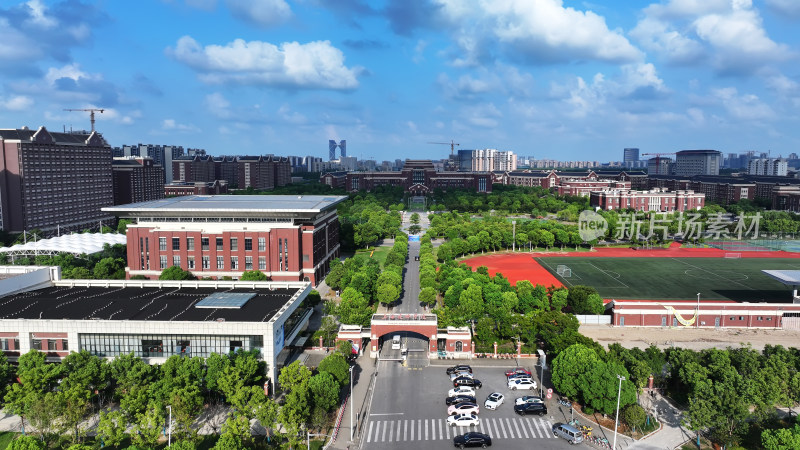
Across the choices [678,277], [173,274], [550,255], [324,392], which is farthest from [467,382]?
[550,255]

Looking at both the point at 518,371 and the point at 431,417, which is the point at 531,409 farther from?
the point at 431,417

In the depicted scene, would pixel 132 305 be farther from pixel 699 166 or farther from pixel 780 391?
pixel 699 166

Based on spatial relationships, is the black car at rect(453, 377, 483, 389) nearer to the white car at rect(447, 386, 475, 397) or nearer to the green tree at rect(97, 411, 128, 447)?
the white car at rect(447, 386, 475, 397)

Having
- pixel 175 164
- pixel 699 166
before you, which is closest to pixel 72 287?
pixel 175 164

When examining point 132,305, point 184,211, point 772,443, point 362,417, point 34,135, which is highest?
point 34,135

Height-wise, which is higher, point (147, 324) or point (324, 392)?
point (147, 324)

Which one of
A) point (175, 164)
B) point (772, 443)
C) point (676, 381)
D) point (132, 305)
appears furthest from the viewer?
point (175, 164)

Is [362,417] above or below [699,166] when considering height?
below
